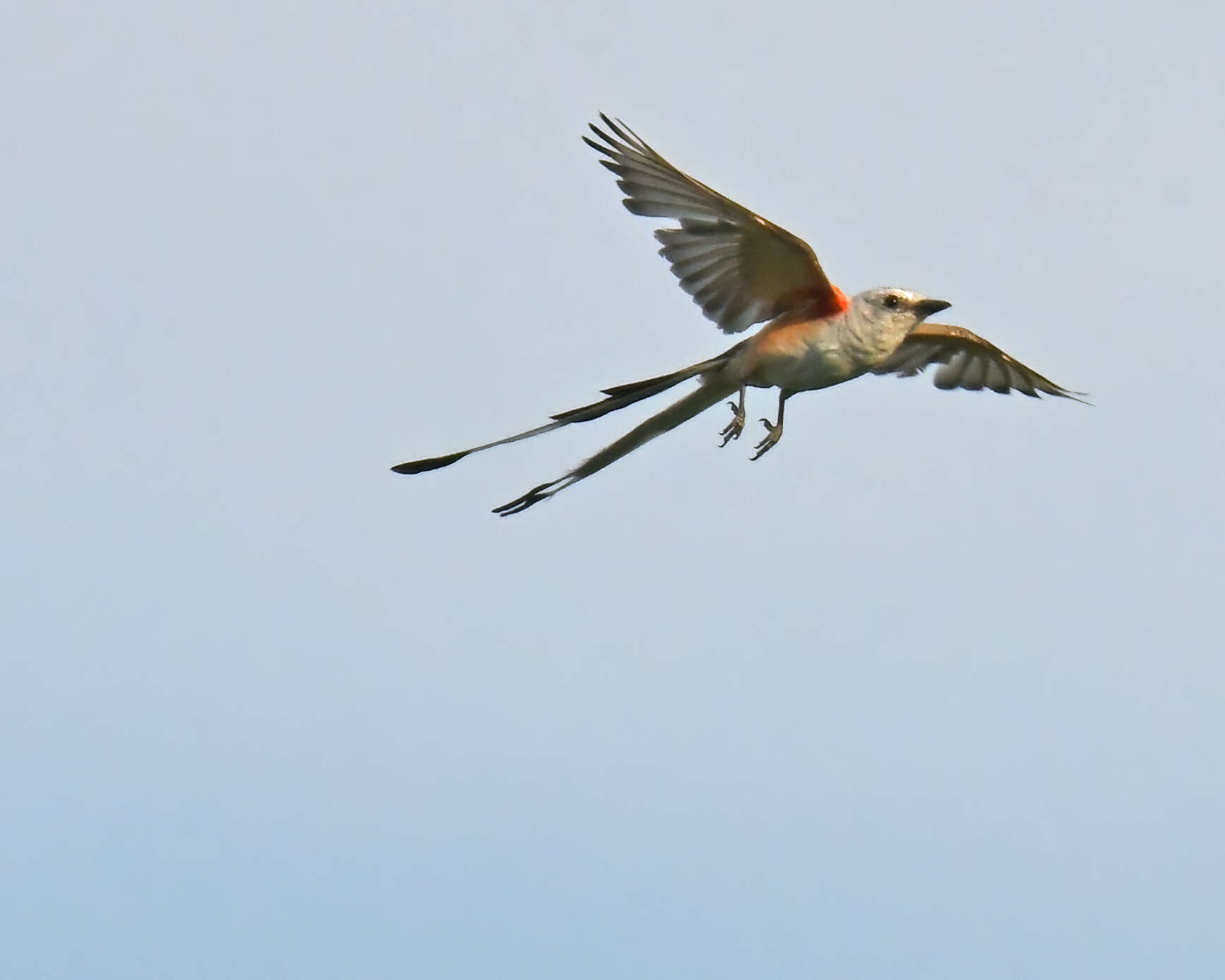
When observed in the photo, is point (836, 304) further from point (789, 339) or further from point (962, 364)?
point (962, 364)

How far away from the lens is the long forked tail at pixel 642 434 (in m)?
9.32

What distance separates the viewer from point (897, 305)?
9750 millimetres

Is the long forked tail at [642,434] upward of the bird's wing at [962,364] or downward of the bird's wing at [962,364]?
downward

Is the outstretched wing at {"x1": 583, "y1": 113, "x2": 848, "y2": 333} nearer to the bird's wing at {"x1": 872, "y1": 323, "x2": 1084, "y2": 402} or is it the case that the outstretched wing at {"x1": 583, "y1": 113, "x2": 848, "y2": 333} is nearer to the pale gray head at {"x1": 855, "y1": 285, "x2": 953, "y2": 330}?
the pale gray head at {"x1": 855, "y1": 285, "x2": 953, "y2": 330}

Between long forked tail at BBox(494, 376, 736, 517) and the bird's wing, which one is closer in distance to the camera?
long forked tail at BBox(494, 376, 736, 517)

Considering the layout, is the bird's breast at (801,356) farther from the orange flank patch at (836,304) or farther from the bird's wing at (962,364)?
the bird's wing at (962,364)

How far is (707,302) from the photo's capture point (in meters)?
9.98

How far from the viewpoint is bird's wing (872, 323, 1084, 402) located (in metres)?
11.0

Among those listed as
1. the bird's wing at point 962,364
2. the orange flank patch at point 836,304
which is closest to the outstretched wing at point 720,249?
the orange flank patch at point 836,304

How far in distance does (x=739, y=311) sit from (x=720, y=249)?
446 millimetres

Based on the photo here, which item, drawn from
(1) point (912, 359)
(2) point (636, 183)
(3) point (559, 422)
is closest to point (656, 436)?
(3) point (559, 422)

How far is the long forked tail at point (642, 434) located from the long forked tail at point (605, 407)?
3.5 inches

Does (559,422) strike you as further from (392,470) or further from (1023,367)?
(1023,367)

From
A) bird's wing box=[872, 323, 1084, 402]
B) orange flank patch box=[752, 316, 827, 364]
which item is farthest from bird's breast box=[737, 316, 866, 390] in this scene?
bird's wing box=[872, 323, 1084, 402]
